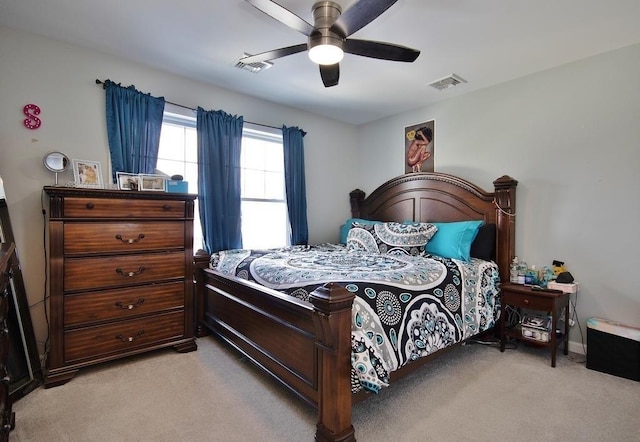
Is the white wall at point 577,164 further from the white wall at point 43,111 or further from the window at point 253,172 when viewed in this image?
the white wall at point 43,111

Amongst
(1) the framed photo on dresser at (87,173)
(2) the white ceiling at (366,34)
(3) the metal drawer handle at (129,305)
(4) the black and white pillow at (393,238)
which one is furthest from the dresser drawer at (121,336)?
(2) the white ceiling at (366,34)

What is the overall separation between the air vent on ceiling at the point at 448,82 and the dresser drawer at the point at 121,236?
9.06 ft

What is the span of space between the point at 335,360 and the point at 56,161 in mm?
2524

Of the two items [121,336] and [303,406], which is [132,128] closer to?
[121,336]

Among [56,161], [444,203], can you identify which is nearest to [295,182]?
[444,203]

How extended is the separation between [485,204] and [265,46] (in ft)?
8.34

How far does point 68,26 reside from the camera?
2.29m

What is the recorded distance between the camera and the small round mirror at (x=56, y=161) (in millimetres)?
2386

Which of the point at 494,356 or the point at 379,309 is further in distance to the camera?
the point at 494,356

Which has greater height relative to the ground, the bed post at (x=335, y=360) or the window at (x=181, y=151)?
the window at (x=181, y=151)

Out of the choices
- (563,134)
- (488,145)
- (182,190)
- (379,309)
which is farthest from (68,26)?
(563,134)

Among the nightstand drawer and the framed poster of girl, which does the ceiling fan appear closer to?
the framed poster of girl

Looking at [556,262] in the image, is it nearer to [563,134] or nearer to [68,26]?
[563,134]

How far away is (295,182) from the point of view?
3850mm
